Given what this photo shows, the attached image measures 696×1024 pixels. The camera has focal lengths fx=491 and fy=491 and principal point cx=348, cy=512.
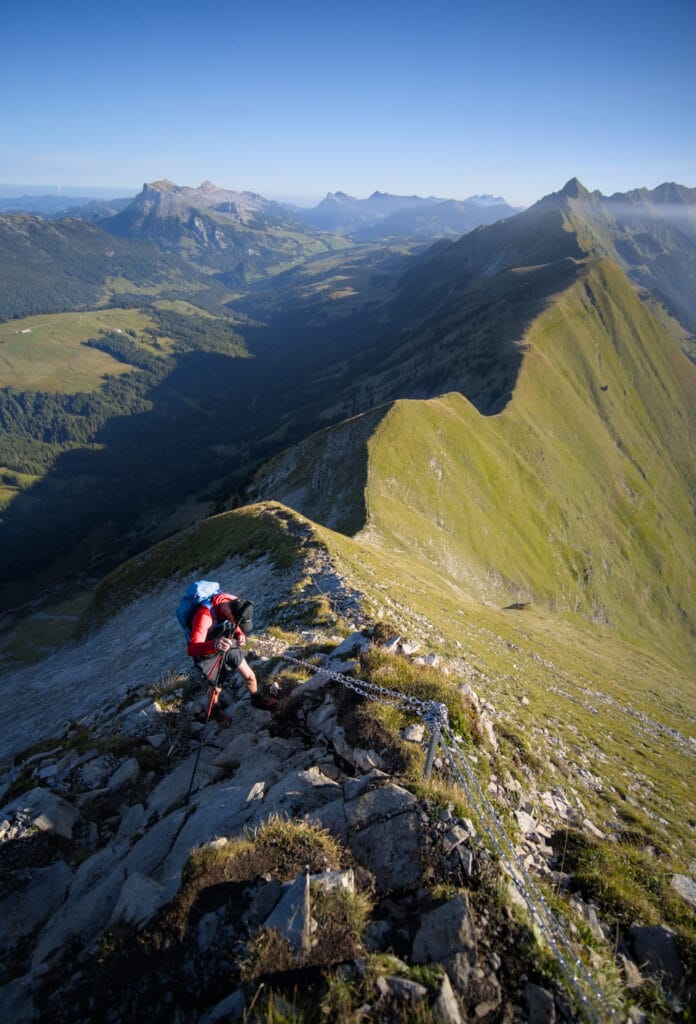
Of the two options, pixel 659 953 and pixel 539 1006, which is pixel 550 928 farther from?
pixel 659 953

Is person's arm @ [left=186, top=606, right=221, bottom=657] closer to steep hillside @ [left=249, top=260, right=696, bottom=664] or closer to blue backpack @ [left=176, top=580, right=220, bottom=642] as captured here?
blue backpack @ [left=176, top=580, right=220, bottom=642]

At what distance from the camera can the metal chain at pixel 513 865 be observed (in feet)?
21.6

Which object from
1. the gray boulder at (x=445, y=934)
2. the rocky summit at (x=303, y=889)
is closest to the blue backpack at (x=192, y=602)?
the rocky summit at (x=303, y=889)

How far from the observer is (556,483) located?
11525 cm

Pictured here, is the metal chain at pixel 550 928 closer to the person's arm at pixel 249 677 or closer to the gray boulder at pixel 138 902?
the gray boulder at pixel 138 902

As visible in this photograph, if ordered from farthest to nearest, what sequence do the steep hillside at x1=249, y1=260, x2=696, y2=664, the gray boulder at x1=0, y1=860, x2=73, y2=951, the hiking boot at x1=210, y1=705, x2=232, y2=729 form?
the steep hillside at x1=249, y1=260, x2=696, y2=664 → the hiking boot at x1=210, y1=705, x2=232, y2=729 → the gray boulder at x1=0, y1=860, x2=73, y2=951

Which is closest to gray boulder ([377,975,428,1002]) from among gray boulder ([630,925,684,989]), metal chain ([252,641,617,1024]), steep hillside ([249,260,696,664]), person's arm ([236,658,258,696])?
metal chain ([252,641,617,1024])

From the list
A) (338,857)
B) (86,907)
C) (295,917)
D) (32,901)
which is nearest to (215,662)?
(86,907)

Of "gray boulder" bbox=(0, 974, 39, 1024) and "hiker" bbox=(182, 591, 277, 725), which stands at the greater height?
"hiker" bbox=(182, 591, 277, 725)

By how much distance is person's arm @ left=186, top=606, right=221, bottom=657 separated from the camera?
13.4 m

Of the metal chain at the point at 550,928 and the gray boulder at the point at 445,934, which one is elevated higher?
the gray boulder at the point at 445,934

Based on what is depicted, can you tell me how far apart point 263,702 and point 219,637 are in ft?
7.18

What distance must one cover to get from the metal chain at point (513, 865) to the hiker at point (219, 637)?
2.35 metres

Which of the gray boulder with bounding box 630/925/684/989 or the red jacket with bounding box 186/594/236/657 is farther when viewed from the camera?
the red jacket with bounding box 186/594/236/657
